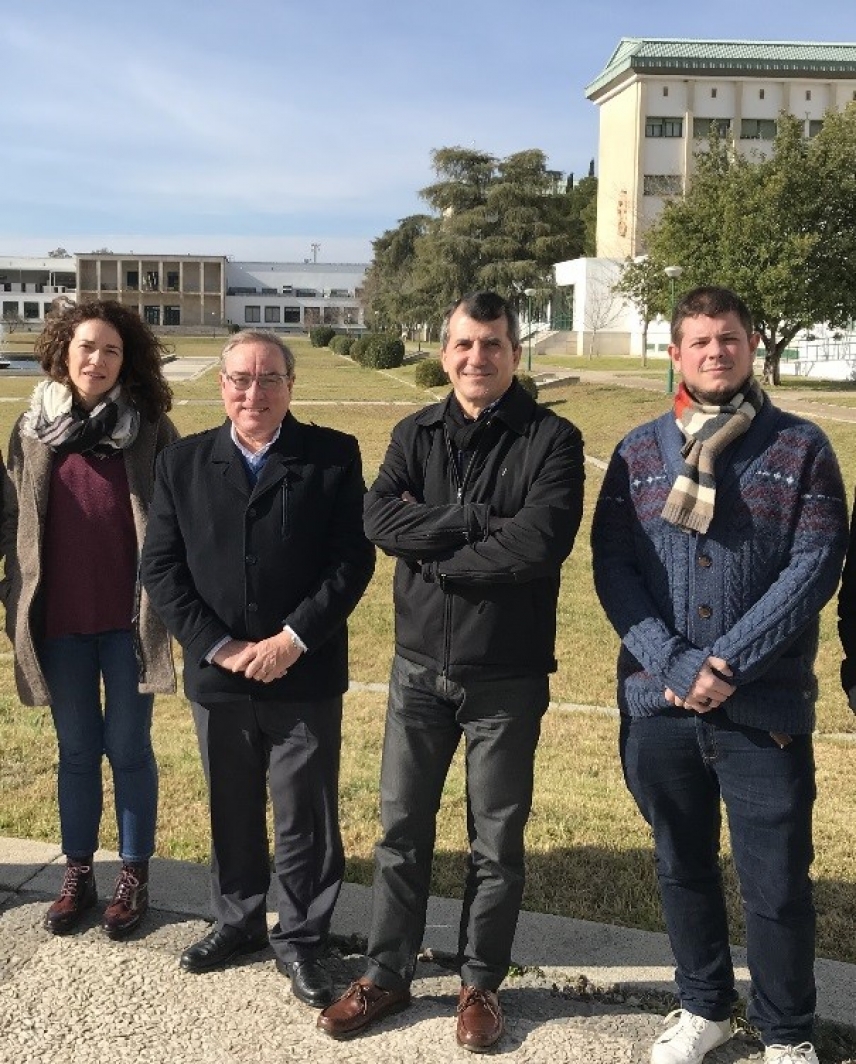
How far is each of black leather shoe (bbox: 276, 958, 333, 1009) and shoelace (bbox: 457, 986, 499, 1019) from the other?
38 centimetres

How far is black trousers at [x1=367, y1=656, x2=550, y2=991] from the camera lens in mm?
3131

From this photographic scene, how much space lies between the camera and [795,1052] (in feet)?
9.57

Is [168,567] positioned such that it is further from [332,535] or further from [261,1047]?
[261,1047]

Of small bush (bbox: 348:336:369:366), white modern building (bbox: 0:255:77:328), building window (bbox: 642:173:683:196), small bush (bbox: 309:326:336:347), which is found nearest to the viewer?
small bush (bbox: 348:336:369:366)

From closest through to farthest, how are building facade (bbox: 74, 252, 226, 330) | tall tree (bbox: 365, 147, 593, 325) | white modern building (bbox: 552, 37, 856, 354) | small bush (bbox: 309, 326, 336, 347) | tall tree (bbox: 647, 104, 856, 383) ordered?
tall tree (bbox: 647, 104, 856, 383) < tall tree (bbox: 365, 147, 593, 325) < white modern building (bbox: 552, 37, 856, 354) < small bush (bbox: 309, 326, 336, 347) < building facade (bbox: 74, 252, 226, 330)

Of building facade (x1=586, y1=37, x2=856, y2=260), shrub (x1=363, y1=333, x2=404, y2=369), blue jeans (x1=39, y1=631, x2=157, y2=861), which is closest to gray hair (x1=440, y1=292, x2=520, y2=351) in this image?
blue jeans (x1=39, y1=631, x2=157, y2=861)

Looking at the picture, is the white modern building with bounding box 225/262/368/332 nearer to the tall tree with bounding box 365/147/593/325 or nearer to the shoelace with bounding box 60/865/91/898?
the tall tree with bounding box 365/147/593/325

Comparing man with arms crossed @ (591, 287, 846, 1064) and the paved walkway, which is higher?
man with arms crossed @ (591, 287, 846, 1064)

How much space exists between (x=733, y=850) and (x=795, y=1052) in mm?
501

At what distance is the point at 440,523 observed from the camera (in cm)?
307

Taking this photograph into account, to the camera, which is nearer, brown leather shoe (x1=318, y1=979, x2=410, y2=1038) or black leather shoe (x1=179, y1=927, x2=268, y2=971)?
brown leather shoe (x1=318, y1=979, x2=410, y2=1038)

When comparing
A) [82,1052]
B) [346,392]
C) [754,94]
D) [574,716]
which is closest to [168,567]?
[82,1052]

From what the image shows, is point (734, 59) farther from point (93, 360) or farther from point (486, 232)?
point (93, 360)

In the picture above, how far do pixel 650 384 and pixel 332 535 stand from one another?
27.1 metres
